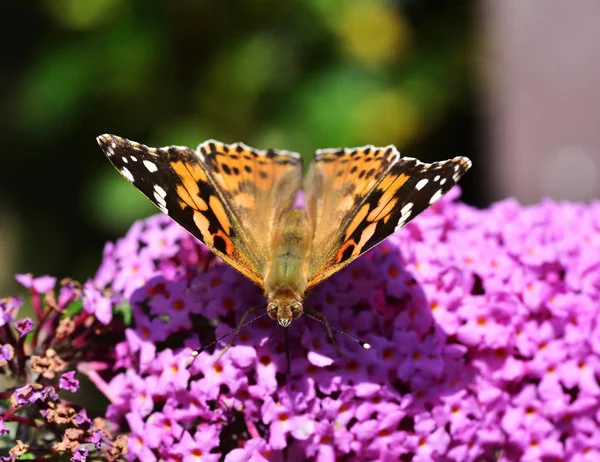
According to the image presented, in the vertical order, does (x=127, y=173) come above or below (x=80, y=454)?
above

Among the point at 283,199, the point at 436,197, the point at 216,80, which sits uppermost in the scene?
the point at 216,80

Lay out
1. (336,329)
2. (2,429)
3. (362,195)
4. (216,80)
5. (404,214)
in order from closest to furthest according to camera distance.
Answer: (2,429)
(404,214)
(336,329)
(362,195)
(216,80)

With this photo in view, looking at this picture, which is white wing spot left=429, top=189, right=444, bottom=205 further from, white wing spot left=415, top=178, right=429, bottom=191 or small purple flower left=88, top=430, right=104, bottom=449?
small purple flower left=88, top=430, right=104, bottom=449

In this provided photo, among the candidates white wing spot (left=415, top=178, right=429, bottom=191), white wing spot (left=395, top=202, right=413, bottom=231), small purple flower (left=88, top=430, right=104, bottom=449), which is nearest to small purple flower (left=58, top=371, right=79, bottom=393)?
small purple flower (left=88, top=430, right=104, bottom=449)

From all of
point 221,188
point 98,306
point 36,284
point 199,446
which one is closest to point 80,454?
point 199,446

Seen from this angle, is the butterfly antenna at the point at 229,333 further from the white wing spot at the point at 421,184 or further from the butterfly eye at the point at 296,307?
the white wing spot at the point at 421,184

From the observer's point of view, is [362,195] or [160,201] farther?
[362,195]

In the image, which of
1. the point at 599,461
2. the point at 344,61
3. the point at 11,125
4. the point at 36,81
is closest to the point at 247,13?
the point at 344,61

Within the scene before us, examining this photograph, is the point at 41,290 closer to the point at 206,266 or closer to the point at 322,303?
the point at 206,266

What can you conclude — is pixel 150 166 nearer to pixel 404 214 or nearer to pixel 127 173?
pixel 127 173
